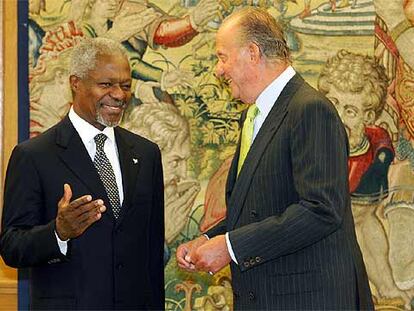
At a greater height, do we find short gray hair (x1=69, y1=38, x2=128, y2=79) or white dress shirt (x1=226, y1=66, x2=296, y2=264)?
short gray hair (x1=69, y1=38, x2=128, y2=79)

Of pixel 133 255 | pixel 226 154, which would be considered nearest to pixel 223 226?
pixel 133 255

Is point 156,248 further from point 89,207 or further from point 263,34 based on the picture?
point 263,34

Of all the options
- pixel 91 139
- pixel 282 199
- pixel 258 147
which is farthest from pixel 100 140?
pixel 282 199

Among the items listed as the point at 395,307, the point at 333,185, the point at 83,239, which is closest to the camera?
the point at 333,185

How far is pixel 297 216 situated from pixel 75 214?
77 cm

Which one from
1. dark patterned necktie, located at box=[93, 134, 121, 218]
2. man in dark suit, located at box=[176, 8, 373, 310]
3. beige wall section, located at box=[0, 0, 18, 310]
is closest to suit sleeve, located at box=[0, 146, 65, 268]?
dark patterned necktie, located at box=[93, 134, 121, 218]

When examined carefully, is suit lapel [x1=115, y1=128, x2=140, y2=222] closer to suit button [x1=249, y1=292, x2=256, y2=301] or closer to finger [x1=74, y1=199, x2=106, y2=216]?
finger [x1=74, y1=199, x2=106, y2=216]

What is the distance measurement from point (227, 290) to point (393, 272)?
86 cm

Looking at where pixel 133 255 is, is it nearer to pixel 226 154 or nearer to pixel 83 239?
pixel 83 239

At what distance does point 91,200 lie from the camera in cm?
303

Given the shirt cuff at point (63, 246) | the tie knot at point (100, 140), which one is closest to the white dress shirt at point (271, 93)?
the tie knot at point (100, 140)

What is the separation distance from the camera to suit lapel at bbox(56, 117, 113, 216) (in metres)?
3.19

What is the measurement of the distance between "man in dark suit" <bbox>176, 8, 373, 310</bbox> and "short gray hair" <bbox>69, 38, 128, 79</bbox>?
1.68ft

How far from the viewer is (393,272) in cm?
433
